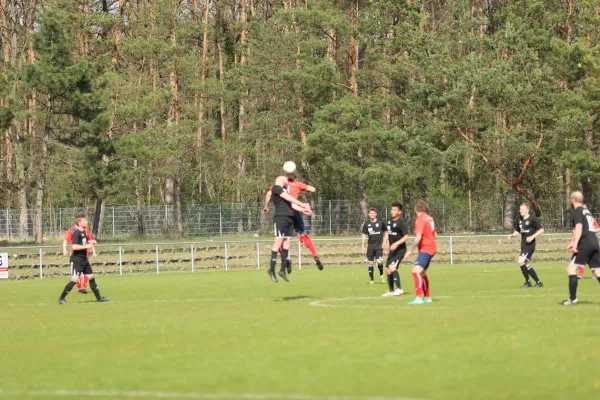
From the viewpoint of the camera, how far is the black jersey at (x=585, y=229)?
17.2m

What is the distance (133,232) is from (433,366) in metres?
52.5

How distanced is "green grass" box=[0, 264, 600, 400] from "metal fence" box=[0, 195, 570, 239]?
35921 millimetres

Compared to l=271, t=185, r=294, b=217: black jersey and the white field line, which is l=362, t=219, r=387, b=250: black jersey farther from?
the white field line

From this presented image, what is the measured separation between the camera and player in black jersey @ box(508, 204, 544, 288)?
23391 mm

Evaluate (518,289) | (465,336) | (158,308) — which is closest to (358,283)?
(518,289)

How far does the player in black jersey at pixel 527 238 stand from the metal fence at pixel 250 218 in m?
33.3

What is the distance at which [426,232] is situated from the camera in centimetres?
1811

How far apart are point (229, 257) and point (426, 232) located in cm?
2795

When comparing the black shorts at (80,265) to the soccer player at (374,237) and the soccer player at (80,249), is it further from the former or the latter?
the soccer player at (374,237)

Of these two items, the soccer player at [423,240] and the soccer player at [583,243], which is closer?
the soccer player at [583,243]

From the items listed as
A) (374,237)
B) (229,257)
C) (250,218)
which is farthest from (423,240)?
(250,218)

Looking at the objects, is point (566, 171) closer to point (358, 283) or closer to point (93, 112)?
point (93, 112)

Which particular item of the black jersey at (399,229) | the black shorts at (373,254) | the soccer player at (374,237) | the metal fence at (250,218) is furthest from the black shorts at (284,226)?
the metal fence at (250,218)

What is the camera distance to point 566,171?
205 ft
